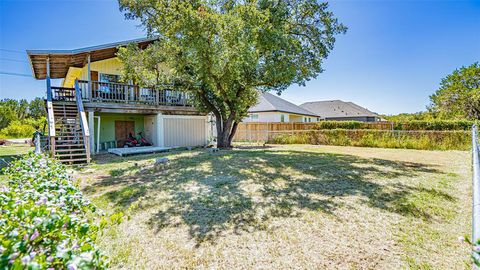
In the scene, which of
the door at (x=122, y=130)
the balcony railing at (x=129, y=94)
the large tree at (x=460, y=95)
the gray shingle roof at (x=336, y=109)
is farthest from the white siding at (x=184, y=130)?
the gray shingle roof at (x=336, y=109)

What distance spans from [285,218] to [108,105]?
10769 mm

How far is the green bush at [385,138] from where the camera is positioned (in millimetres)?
13422

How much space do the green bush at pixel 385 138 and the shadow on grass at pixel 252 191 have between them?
22.9 ft

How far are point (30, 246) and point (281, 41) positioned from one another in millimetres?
9134

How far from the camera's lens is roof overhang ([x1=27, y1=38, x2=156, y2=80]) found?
10790 mm

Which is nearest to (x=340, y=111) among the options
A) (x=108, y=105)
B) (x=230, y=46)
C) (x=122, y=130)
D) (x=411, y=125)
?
(x=411, y=125)

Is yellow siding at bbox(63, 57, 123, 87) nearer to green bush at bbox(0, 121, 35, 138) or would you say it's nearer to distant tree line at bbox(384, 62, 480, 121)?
green bush at bbox(0, 121, 35, 138)

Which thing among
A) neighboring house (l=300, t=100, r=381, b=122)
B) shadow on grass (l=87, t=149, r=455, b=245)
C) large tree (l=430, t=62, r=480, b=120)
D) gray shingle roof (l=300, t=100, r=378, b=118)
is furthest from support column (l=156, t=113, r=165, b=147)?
gray shingle roof (l=300, t=100, r=378, b=118)

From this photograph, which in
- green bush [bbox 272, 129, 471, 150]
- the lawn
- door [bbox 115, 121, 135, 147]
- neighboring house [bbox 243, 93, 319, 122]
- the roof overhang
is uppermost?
the roof overhang

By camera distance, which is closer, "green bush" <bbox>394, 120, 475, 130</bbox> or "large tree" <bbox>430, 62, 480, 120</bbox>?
"green bush" <bbox>394, 120, 475, 130</bbox>

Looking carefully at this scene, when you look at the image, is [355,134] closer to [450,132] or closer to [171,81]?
[450,132]

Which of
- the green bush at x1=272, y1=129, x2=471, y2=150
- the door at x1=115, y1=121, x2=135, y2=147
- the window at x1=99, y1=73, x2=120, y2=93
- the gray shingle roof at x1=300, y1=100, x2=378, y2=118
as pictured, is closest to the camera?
the window at x1=99, y1=73, x2=120, y2=93

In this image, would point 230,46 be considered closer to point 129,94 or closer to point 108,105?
point 108,105

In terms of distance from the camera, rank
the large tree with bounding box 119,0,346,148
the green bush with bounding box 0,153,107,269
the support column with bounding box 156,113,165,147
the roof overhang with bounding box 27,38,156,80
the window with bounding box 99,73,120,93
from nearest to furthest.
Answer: the green bush with bounding box 0,153,107,269
the large tree with bounding box 119,0,346,148
the roof overhang with bounding box 27,38,156,80
the window with bounding box 99,73,120,93
the support column with bounding box 156,113,165,147
